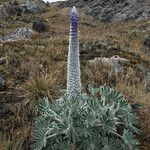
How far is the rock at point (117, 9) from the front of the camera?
1645 inches

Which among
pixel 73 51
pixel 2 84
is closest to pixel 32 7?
pixel 2 84

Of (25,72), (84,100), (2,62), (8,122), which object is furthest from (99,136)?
(2,62)

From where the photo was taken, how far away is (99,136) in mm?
5762

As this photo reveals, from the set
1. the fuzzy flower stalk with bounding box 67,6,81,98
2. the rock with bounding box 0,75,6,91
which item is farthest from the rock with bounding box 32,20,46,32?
the fuzzy flower stalk with bounding box 67,6,81,98

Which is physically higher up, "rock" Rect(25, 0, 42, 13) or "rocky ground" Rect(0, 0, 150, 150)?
"rocky ground" Rect(0, 0, 150, 150)

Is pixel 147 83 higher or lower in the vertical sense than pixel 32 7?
higher

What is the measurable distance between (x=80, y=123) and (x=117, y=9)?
43.0 metres

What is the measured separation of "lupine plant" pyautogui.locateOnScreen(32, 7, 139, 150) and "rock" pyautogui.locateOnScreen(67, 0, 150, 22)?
109 feet

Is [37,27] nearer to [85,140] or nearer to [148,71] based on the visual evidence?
[148,71]

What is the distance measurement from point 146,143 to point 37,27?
72.7 feet

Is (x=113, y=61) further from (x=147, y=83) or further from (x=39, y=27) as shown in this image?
(x=39, y=27)

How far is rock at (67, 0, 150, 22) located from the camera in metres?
41.8

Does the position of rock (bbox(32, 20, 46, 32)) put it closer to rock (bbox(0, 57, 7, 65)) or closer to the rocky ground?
the rocky ground

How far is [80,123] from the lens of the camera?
228 inches
